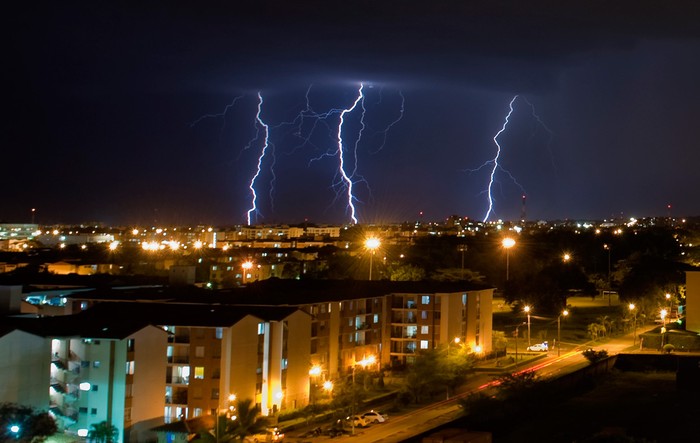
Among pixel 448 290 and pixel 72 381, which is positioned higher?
pixel 448 290

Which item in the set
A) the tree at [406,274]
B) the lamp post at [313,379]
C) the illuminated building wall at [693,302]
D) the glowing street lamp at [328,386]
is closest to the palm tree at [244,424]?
the lamp post at [313,379]

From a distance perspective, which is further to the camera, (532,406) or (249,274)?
(249,274)

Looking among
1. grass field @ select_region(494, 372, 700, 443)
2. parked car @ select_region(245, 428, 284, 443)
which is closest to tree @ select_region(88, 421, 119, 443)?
parked car @ select_region(245, 428, 284, 443)

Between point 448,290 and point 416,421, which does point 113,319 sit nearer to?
point 416,421

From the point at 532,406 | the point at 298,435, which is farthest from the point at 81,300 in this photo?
the point at 532,406

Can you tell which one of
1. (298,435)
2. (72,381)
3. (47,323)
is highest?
(47,323)

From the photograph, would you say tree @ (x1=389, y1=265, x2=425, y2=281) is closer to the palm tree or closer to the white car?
the white car
